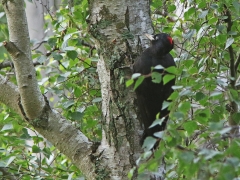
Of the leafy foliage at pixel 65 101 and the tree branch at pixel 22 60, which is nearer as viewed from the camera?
the tree branch at pixel 22 60

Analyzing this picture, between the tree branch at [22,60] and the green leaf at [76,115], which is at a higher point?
the tree branch at [22,60]

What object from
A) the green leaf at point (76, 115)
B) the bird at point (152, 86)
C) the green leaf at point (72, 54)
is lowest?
the green leaf at point (76, 115)

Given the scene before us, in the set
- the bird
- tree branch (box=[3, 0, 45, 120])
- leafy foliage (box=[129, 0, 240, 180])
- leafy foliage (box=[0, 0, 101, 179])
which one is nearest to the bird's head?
the bird

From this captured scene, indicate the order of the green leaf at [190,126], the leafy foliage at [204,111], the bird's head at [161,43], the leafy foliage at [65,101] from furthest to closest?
the leafy foliage at [65,101]
the bird's head at [161,43]
the green leaf at [190,126]
the leafy foliage at [204,111]

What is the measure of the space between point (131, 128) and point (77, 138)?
1.00 ft

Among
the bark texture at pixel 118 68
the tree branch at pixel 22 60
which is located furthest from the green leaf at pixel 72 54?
the tree branch at pixel 22 60

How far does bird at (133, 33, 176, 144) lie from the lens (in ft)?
8.79

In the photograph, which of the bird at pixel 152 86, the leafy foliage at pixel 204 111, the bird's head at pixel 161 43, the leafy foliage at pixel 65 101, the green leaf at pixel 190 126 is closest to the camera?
the leafy foliage at pixel 204 111

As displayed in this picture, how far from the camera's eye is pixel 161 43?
2908 mm

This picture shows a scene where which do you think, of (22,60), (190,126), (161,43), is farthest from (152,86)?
(190,126)

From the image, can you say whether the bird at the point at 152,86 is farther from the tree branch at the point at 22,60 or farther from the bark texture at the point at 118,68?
the tree branch at the point at 22,60

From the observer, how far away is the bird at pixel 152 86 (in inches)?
105

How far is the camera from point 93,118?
10.6ft

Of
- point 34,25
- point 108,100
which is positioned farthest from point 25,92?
point 34,25
